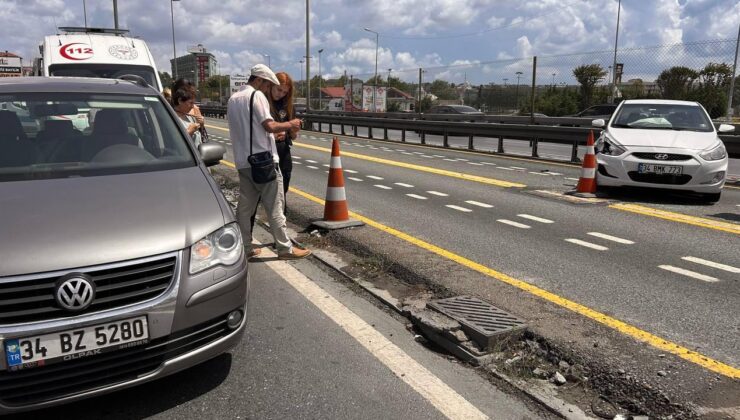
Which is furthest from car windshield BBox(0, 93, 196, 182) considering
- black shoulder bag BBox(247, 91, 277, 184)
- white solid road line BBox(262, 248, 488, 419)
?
white solid road line BBox(262, 248, 488, 419)

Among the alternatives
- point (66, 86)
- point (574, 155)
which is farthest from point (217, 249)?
point (574, 155)

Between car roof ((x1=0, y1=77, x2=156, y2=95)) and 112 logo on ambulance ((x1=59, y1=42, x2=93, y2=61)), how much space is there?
23.3 ft

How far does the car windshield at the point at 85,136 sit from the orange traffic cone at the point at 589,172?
661cm

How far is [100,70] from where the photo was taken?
34.8 feet

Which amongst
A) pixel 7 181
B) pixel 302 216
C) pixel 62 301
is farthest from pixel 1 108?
pixel 302 216

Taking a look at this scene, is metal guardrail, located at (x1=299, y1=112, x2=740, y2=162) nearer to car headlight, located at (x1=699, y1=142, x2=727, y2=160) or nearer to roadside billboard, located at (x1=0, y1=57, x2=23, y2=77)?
car headlight, located at (x1=699, y1=142, x2=727, y2=160)

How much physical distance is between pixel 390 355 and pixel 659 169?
6191 mm

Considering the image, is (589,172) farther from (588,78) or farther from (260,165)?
(588,78)

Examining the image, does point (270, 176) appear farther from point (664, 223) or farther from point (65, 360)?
point (664, 223)

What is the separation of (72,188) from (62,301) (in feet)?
3.03

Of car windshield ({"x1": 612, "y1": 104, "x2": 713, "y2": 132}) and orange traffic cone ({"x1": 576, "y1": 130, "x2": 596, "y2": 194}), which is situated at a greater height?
car windshield ({"x1": 612, "y1": 104, "x2": 713, "y2": 132})

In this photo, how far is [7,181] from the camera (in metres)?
3.17

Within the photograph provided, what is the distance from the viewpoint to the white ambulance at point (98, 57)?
1034 cm

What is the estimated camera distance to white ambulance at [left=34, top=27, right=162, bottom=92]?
10336mm
